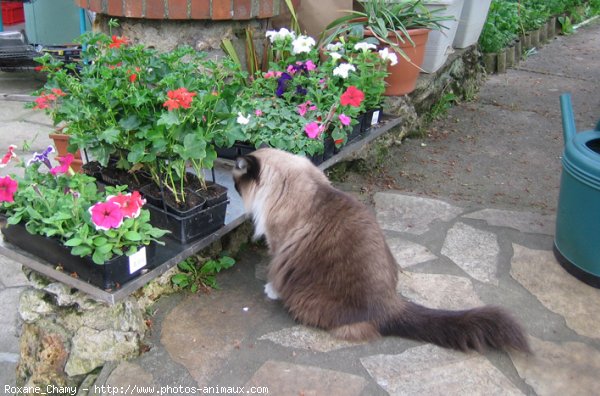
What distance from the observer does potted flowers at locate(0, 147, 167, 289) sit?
204 centimetres

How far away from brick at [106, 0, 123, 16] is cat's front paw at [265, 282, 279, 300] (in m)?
1.96

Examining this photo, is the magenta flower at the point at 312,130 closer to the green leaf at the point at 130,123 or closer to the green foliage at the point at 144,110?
the green foliage at the point at 144,110

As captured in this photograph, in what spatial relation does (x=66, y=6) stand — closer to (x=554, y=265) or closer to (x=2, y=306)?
(x=2, y=306)

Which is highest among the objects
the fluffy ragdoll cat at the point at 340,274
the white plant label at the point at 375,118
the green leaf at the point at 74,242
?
the white plant label at the point at 375,118

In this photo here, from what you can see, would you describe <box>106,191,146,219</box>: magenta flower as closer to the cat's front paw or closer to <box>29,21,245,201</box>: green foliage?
<box>29,21,245,201</box>: green foliage

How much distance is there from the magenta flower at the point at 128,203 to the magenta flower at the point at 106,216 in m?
0.03

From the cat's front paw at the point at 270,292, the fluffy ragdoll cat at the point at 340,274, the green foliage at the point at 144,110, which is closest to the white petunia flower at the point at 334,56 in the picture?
the green foliage at the point at 144,110

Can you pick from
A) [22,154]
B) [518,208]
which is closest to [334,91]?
[518,208]

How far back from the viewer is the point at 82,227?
2059 mm

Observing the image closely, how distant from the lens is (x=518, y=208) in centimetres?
355

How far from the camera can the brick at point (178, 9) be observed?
3346 millimetres

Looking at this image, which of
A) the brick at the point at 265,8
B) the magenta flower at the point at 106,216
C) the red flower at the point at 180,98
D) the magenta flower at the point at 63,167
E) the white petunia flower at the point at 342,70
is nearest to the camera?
the magenta flower at the point at 106,216

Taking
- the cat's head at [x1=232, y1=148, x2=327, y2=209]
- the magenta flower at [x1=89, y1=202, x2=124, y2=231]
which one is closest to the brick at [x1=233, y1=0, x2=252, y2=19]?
the cat's head at [x1=232, y1=148, x2=327, y2=209]

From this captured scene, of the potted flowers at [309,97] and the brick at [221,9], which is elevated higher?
the brick at [221,9]
